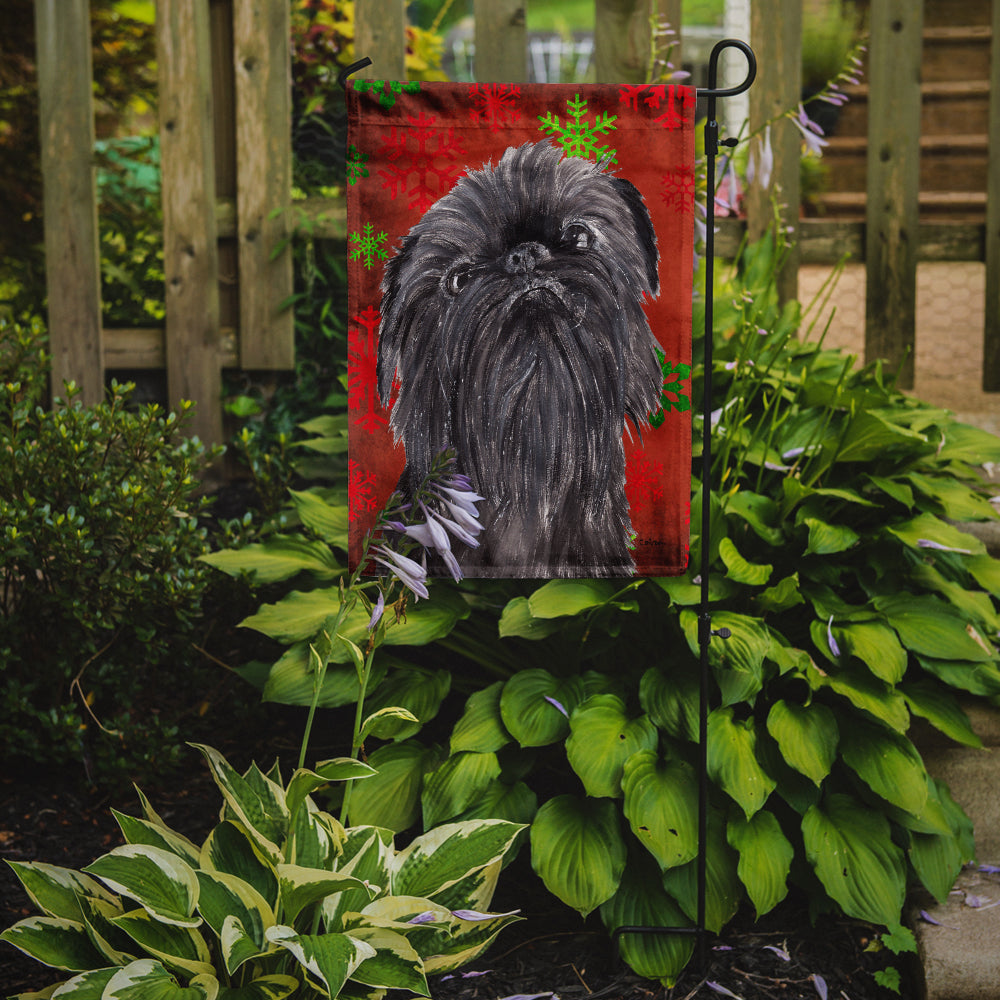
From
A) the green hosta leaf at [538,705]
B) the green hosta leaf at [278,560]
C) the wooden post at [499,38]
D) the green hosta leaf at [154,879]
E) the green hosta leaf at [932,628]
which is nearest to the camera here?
the green hosta leaf at [154,879]

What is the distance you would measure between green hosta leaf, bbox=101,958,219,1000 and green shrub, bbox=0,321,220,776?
850mm

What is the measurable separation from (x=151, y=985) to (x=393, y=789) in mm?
691

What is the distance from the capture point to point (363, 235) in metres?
1.87

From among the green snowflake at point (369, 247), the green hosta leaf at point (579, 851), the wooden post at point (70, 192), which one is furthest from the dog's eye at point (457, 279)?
the wooden post at point (70, 192)

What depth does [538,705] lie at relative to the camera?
6.83 ft

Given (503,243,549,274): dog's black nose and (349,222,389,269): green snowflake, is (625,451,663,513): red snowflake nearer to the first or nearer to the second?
(503,243,549,274): dog's black nose

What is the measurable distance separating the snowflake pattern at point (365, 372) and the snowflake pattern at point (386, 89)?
374 mm

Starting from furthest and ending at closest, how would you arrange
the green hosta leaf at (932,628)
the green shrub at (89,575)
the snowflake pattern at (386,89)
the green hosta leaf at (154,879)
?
the green shrub at (89,575) → the green hosta leaf at (932,628) → the snowflake pattern at (386,89) → the green hosta leaf at (154,879)

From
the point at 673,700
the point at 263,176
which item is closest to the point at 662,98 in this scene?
the point at 673,700

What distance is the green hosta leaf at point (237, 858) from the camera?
1.70m

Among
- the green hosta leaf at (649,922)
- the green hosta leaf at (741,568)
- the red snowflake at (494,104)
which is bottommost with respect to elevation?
the green hosta leaf at (649,922)

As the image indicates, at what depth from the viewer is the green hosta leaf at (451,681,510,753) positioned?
2031 mm

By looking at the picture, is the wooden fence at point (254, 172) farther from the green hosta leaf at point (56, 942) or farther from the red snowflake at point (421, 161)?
the green hosta leaf at point (56, 942)

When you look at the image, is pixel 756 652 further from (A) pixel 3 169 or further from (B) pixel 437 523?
(A) pixel 3 169
